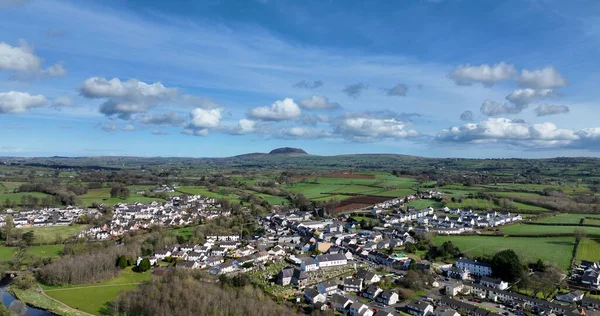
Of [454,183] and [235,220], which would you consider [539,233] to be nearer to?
[235,220]

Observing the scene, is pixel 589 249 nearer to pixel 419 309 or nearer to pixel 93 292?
pixel 419 309

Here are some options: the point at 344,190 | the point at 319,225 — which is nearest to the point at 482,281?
the point at 319,225

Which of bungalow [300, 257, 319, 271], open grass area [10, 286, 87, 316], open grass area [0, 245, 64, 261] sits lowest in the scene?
open grass area [10, 286, 87, 316]

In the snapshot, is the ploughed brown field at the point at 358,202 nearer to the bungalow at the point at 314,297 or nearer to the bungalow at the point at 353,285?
the bungalow at the point at 353,285

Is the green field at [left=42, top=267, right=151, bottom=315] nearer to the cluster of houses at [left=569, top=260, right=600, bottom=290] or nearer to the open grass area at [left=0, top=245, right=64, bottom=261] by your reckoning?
the open grass area at [left=0, top=245, right=64, bottom=261]

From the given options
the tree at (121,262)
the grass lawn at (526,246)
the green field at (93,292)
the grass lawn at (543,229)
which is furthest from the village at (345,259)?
the grass lawn at (543,229)

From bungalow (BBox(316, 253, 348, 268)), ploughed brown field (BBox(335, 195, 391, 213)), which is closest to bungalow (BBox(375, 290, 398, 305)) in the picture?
bungalow (BBox(316, 253, 348, 268))

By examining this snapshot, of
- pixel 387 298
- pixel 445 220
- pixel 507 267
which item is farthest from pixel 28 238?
pixel 445 220
